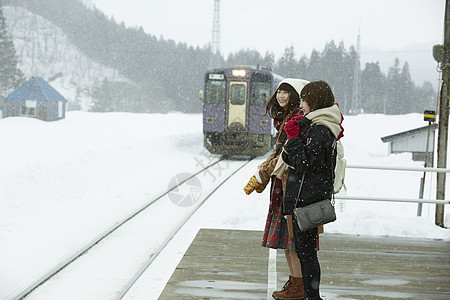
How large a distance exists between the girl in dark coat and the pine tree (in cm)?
6515

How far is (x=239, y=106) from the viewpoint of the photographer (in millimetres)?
19469

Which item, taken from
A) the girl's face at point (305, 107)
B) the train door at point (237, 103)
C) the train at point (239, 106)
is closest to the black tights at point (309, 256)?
the girl's face at point (305, 107)

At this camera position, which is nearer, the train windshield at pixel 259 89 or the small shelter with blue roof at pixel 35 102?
the train windshield at pixel 259 89

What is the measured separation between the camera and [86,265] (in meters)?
6.30

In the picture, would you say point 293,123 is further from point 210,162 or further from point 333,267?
point 210,162

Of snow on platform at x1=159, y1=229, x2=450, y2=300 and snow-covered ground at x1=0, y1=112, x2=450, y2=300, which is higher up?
snow on platform at x1=159, y1=229, x2=450, y2=300

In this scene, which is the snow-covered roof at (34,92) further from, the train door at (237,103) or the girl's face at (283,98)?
the girl's face at (283,98)

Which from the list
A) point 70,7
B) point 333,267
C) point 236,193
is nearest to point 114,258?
point 333,267

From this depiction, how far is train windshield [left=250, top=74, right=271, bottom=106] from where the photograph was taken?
63.7 ft

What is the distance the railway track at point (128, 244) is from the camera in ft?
18.1

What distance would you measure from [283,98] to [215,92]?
15846mm

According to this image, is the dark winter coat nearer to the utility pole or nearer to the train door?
the utility pole

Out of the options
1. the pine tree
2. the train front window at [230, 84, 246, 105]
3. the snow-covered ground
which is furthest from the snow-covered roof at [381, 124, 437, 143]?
the pine tree

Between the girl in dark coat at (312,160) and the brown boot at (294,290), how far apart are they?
0.29 meters
